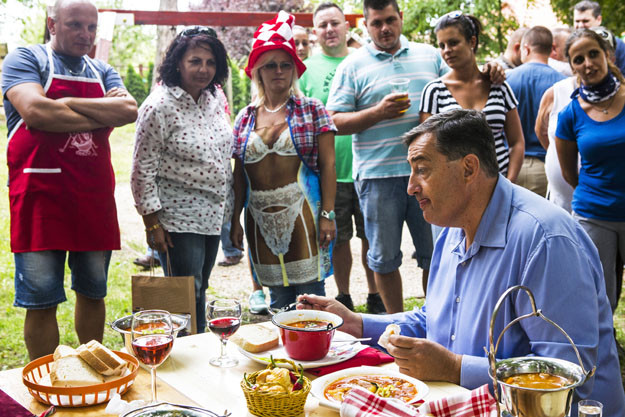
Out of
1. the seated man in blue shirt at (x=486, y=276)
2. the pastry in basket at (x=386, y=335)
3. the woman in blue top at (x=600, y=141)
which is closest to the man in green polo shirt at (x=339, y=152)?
the woman in blue top at (x=600, y=141)

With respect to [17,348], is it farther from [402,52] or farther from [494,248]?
[494,248]

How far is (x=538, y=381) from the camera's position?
1232 millimetres

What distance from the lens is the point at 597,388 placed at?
6.17ft

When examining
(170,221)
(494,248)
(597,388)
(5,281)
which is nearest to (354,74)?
(170,221)

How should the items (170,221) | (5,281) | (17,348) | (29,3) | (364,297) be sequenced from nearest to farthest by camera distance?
1. (170,221)
2. (17,348)
3. (364,297)
4. (5,281)
5. (29,3)

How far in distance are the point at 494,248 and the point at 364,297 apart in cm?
396

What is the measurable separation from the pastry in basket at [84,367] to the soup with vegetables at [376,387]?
1.81ft

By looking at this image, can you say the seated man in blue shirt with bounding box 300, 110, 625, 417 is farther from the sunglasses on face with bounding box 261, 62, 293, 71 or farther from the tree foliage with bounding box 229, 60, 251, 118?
the tree foliage with bounding box 229, 60, 251, 118

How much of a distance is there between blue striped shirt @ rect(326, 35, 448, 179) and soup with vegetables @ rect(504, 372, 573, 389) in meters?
2.86

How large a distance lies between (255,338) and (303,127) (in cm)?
185

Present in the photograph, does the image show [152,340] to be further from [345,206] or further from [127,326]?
[345,206]

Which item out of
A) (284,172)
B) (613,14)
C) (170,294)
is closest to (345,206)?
(284,172)

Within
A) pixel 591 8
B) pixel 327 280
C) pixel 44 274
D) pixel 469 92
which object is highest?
pixel 591 8

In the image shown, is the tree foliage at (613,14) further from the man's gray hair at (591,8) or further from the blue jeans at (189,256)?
the blue jeans at (189,256)
